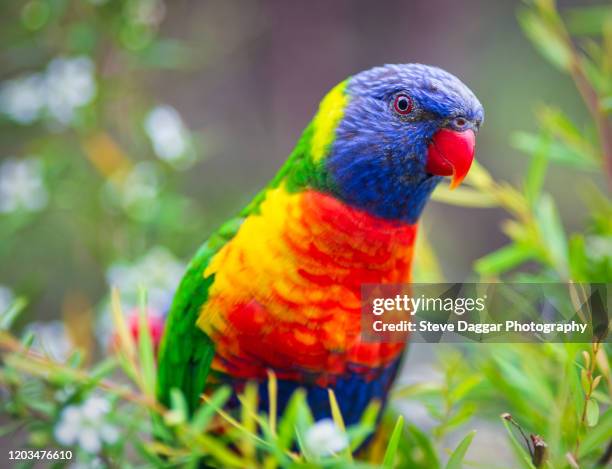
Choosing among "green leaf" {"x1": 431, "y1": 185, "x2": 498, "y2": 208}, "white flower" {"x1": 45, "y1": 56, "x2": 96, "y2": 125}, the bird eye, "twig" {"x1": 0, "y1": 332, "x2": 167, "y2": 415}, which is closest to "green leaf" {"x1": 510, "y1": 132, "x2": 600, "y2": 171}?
"green leaf" {"x1": 431, "y1": 185, "x2": 498, "y2": 208}

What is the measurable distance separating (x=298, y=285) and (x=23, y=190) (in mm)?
903

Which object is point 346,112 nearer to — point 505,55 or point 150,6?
point 150,6

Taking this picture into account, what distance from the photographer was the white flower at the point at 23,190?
5.19 feet

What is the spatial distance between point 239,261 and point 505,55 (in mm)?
3065

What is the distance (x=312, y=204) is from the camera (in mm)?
1087

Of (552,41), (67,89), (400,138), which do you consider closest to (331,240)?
(400,138)

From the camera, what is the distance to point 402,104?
41.8 inches

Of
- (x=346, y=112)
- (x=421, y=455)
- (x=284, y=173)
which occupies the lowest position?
(x=421, y=455)

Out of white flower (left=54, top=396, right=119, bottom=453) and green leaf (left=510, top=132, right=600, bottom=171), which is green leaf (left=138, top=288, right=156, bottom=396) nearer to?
white flower (left=54, top=396, right=119, bottom=453)

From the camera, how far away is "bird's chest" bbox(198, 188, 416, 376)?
107cm

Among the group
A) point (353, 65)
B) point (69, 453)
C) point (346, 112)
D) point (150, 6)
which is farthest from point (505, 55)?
point (69, 453)

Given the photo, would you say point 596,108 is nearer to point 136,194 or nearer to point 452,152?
point 452,152

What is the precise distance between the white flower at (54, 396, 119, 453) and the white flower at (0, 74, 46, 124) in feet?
3.12

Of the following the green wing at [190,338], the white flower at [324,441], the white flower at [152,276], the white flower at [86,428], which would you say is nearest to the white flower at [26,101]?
the white flower at [152,276]
